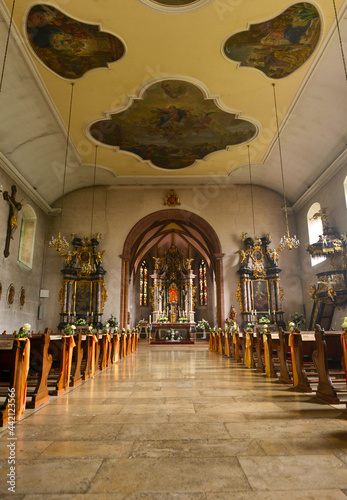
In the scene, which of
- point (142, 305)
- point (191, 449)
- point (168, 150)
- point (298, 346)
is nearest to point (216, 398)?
point (298, 346)

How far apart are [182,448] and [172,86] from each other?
1102cm

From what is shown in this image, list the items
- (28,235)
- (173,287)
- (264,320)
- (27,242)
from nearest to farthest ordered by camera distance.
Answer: (264,320)
(27,242)
(28,235)
(173,287)

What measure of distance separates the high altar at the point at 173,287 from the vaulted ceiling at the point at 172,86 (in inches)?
532

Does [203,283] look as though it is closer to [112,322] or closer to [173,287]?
[173,287]

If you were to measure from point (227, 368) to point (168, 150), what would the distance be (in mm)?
10509

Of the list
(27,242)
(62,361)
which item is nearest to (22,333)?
(62,361)

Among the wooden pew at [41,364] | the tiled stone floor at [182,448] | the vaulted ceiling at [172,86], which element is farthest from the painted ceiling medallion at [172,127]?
the tiled stone floor at [182,448]

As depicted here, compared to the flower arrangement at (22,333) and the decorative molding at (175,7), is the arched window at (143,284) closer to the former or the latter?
the decorative molding at (175,7)

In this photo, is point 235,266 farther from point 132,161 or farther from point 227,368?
point 227,368

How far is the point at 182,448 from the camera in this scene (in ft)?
9.68

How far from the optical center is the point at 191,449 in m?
2.93

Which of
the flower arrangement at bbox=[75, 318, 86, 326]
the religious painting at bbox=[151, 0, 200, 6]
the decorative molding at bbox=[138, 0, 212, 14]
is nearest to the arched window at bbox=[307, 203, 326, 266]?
the decorative molding at bbox=[138, 0, 212, 14]

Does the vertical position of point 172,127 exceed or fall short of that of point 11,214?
it exceeds it

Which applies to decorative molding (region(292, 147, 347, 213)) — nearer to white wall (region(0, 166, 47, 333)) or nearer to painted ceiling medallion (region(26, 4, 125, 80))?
painted ceiling medallion (region(26, 4, 125, 80))
